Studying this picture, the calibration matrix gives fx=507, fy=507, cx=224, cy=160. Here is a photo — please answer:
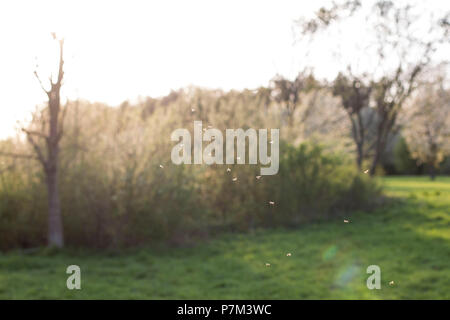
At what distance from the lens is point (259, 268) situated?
841 centimetres

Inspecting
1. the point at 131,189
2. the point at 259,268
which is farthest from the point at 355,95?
the point at 259,268

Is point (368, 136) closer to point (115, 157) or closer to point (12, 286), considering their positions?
point (115, 157)

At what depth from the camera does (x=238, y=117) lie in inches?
516

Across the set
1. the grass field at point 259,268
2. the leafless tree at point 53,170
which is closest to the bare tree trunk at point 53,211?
the leafless tree at point 53,170

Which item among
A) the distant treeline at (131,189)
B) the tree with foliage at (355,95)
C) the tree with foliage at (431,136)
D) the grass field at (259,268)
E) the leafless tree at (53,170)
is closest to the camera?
the grass field at (259,268)

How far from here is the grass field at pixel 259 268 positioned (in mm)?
6961

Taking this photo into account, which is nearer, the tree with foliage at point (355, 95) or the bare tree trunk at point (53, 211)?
the bare tree trunk at point (53, 211)

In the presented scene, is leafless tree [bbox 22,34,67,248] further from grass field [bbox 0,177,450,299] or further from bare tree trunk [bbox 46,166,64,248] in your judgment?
grass field [bbox 0,177,450,299]

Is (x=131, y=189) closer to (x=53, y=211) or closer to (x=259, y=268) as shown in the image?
(x=53, y=211)

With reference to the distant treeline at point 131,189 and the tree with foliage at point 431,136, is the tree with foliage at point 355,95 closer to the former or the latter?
the distant treeline at point 131,189

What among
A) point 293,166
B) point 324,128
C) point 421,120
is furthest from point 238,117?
point 421,120

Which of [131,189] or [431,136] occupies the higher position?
[431,136]

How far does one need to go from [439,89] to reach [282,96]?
11880 millimetres

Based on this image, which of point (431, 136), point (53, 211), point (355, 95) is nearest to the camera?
point (53, 211)
